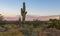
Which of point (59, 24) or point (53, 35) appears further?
point (59, 24)

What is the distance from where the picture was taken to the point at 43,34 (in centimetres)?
1889

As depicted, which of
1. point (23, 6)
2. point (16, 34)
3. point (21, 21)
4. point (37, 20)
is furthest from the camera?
point (37, 20)

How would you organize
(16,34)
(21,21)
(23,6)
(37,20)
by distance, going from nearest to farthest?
(16,34) < (23,6) < (21,21) < (37,20)

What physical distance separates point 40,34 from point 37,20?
16.4 meters

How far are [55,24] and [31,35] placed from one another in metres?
9.18

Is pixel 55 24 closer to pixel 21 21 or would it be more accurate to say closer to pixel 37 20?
pixel 21 21

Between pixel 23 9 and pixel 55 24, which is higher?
pixel 23 9

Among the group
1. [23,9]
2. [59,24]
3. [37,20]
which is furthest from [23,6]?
[37,20]

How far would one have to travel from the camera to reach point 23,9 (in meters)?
27.3

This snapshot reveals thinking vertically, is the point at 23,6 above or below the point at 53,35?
above

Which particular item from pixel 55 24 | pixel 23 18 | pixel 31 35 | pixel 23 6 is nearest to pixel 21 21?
pixel 23 18

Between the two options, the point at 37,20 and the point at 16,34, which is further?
the point at 37,20

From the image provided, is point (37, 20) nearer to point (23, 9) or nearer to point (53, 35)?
point (23, 9)

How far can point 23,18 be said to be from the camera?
2822 centimetres
